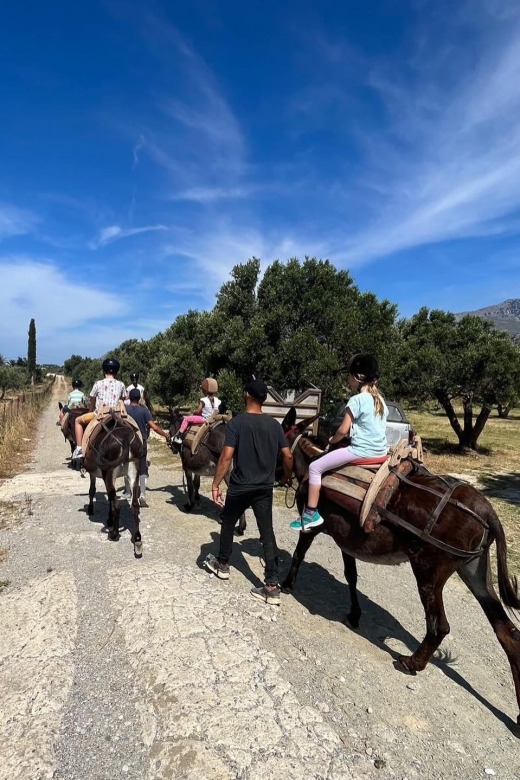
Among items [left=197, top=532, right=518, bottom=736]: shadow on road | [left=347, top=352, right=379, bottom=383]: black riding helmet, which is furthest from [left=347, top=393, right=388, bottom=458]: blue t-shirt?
[left=197, top=532, right=518, bottom=736]: shadow on road

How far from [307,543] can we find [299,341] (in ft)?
30.7

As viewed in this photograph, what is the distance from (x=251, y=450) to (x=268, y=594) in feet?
5.26

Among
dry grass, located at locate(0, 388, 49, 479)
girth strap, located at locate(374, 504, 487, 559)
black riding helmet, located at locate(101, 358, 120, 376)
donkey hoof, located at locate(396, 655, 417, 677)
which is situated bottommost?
dry grass, located at locate(0, 388, 49, 479)

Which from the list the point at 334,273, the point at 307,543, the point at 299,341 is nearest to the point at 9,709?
the point at 307,543

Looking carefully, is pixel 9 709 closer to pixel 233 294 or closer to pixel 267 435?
pixel 267 435

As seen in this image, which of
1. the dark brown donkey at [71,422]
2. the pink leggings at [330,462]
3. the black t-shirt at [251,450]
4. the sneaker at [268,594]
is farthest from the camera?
the dark brown donkey at [71,422]

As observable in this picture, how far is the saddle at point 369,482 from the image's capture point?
381 centimetres

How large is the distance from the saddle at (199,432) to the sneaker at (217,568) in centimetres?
258

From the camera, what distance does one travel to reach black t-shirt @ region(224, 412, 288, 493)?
4695 mm

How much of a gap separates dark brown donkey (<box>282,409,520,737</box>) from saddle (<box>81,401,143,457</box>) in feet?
13.3

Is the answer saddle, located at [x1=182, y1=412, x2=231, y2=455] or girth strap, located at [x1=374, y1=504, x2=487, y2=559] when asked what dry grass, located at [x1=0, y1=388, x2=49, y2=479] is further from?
girth strap, located at [x1=374, y1=504, x2=487, y2=559]

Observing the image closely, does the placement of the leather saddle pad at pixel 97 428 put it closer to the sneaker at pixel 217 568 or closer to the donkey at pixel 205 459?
the donkey at pixel 205 459

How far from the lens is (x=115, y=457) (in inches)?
249

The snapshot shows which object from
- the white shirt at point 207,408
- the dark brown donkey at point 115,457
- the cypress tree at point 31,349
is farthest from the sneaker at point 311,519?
the cypress tree at point 31,349
